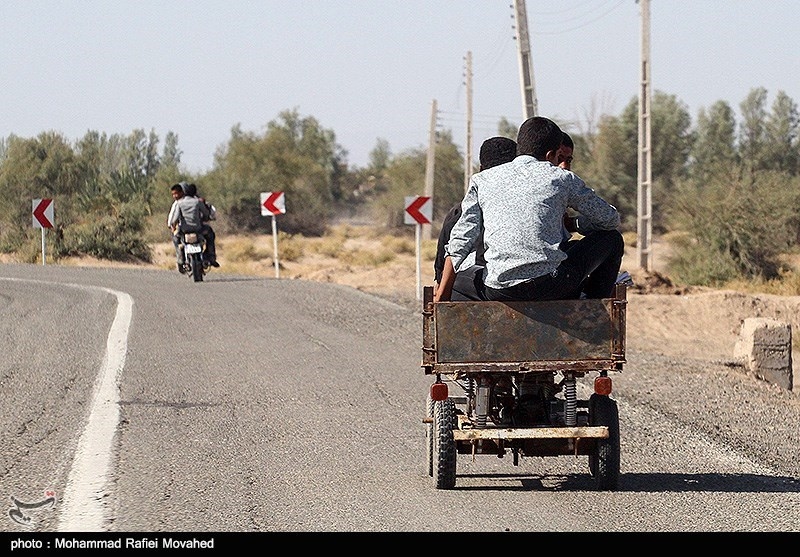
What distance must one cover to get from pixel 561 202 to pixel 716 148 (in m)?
75.9

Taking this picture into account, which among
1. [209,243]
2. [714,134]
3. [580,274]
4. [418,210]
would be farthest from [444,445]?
[714,134]

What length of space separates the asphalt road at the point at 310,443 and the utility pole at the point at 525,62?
54.1 feet

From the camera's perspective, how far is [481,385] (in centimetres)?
684

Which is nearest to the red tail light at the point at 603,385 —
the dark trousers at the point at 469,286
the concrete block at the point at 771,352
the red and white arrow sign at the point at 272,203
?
the dark trousers at the point at 469,286

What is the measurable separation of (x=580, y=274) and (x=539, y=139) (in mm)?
818

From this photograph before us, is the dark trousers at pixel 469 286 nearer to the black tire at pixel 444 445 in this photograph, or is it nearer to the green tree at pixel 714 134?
the black tire at pixel 444 445

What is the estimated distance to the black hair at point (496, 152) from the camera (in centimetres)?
732

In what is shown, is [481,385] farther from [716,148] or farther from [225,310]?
[716,148]

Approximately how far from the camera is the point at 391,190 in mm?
→ 76062

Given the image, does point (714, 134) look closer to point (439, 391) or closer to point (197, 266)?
point (197, 266)

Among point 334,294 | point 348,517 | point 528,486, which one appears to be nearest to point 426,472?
point 528,486

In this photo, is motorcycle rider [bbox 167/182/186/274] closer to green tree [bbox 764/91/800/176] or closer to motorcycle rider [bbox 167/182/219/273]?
motorcycle rider [bbox 167/182/219/273]

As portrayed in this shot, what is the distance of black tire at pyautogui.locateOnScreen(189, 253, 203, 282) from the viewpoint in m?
22.4

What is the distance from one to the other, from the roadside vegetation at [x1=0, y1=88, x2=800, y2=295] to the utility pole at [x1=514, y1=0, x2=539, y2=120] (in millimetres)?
7305
